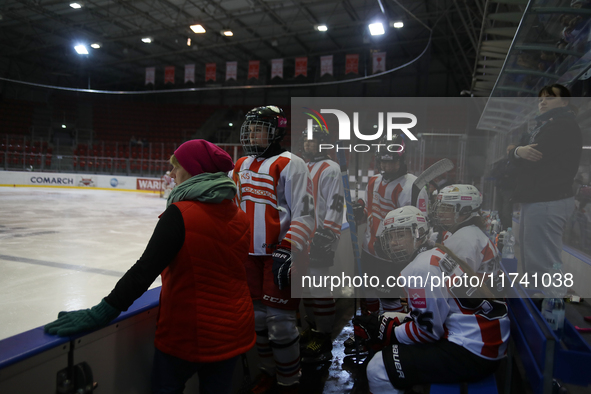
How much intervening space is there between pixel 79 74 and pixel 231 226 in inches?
799

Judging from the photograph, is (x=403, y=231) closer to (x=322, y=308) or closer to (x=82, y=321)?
(x=322, y=308)

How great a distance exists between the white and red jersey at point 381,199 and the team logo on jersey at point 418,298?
883mm

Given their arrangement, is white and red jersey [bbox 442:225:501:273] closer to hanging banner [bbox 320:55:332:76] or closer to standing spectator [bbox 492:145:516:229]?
standing spectator [bbox 492:145:516:229]

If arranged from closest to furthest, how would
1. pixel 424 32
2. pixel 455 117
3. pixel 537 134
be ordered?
pixel 537 134
pixel 455 117
pixel 424 32

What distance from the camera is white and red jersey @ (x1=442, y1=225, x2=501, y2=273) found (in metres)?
1.52

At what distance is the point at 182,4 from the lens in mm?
11117

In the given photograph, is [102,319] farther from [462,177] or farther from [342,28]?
[342,28]

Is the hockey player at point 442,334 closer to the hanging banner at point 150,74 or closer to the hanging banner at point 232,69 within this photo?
the hanging banner at point 232,69

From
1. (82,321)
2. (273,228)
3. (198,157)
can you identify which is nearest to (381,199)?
(273,228)

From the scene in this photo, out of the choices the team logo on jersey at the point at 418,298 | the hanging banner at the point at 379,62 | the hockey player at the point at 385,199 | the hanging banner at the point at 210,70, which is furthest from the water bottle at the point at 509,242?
the hanging banner at the point at 210,70

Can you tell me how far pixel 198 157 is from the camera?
43.8 inches

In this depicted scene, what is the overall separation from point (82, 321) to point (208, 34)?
1432 centimetres

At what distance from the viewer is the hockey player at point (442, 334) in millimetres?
1188

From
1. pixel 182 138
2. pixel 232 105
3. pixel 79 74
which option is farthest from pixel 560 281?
pixel 79 74
